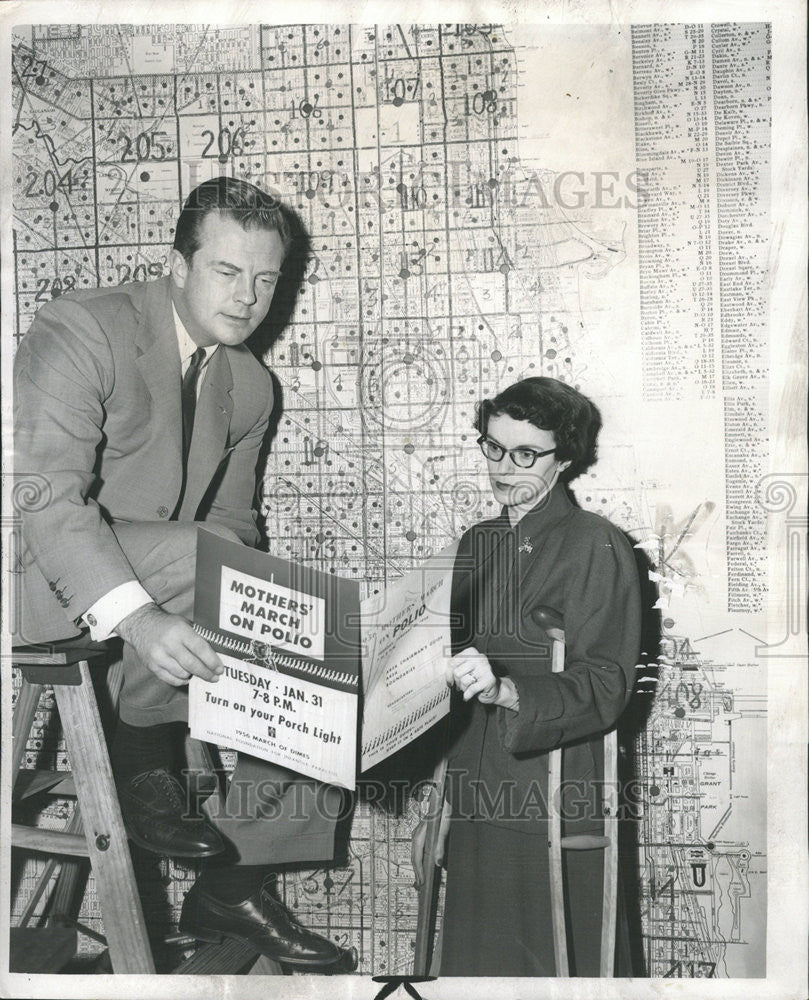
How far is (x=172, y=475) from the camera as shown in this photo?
1593 millimetres

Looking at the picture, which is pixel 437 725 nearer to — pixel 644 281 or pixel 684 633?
pixel 684 633

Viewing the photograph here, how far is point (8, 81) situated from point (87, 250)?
31cm

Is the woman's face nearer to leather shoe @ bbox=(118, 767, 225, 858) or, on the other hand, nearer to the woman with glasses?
the woman with glasses

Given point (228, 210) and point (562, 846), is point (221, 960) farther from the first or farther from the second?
point (228, 210)

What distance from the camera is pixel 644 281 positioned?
160cm

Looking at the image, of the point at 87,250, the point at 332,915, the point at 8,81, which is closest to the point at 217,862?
the point at 332,915

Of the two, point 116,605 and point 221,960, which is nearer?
point 116,605

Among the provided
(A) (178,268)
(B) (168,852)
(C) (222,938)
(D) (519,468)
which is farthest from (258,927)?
(A) (178,268)

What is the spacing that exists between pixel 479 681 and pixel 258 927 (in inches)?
21.7

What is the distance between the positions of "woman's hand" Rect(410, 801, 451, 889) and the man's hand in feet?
1.43

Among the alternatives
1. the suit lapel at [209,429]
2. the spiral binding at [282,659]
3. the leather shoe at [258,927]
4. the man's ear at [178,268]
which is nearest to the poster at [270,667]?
the spiral binding at [282,659]

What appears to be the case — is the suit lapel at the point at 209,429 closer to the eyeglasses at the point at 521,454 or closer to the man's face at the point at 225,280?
the man's face at the point at 225,280

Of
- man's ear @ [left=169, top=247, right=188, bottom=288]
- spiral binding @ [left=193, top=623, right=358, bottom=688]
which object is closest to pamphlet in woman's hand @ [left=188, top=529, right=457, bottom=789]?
spiral binding @ [left=193, top=623, right=358, bottom=688]

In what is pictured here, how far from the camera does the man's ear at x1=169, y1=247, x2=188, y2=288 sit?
1.61 metres
